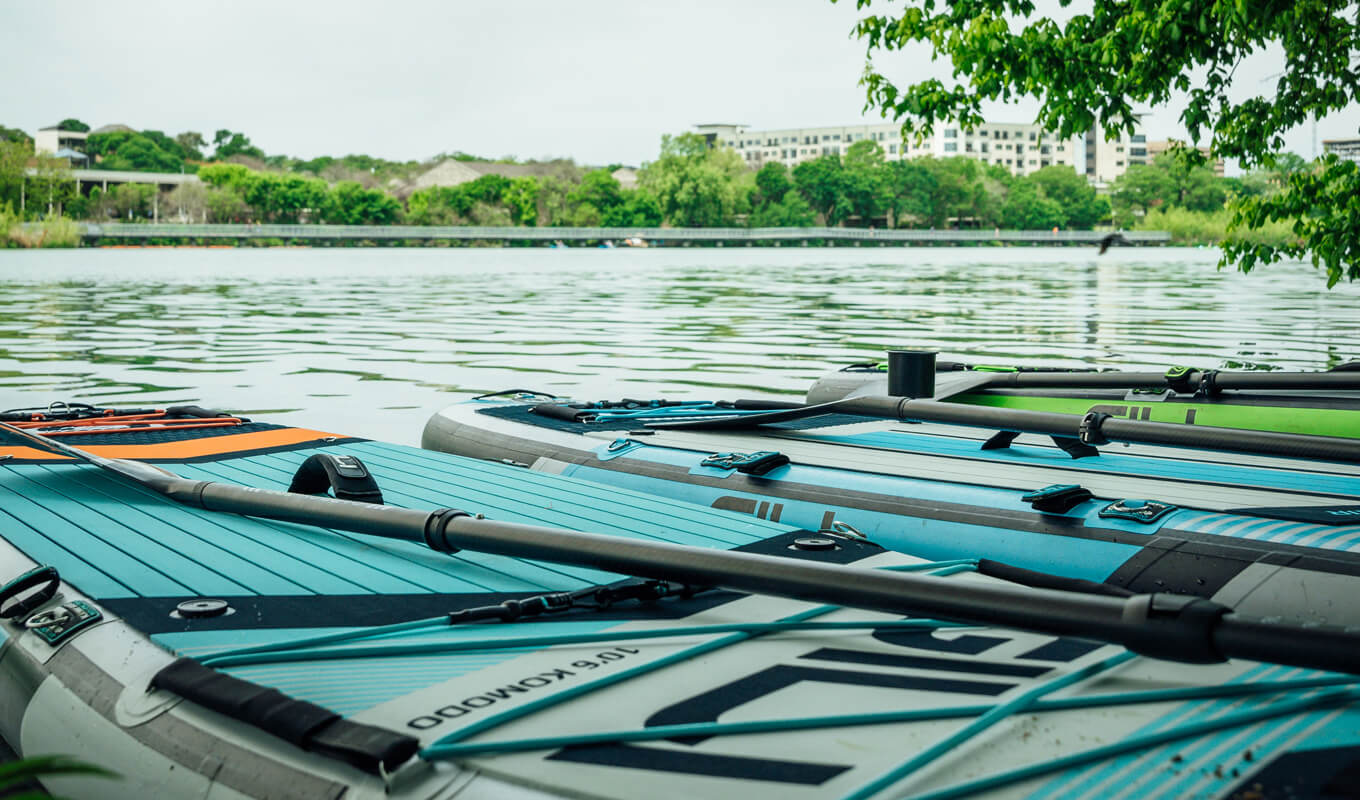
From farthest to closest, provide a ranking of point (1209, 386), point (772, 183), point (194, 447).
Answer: point (772, 183), point (1209, 386), point (194, 447)

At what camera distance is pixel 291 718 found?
1.95m

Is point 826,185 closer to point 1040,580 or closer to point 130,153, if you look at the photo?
point 130,153

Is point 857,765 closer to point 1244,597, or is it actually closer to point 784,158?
point 1244,597

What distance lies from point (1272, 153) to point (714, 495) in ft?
20.7

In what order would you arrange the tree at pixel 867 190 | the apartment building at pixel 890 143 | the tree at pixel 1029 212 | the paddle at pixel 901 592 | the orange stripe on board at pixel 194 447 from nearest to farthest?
the paddle at pixel 901 592 < the orange stripe on board at pixel 194 447 < the tree at pixel 867 190 < the tree at pixel 1029 212 < the apartment building at pixel 890 143

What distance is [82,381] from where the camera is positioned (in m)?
10.7

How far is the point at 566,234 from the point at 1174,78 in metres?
91.6

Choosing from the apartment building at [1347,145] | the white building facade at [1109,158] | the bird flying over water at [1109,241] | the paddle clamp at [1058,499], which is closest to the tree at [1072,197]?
the bird flying over water at [1109,241]

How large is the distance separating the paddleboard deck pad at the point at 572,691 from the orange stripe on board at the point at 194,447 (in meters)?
1.41

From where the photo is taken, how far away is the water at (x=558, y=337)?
10547mm

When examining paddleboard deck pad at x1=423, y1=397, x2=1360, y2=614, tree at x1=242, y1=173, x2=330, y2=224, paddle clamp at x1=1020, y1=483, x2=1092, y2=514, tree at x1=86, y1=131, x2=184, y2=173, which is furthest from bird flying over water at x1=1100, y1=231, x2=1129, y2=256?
tree at x1=86, y1=131, x2=184, y2=173

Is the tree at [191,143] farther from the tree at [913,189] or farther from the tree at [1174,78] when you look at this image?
the tree at [1174,78]

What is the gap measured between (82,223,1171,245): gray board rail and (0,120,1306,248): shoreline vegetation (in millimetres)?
3714

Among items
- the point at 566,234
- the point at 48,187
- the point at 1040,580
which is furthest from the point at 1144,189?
the point at 1040,580
